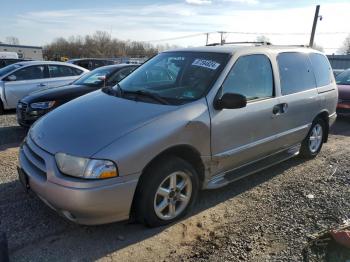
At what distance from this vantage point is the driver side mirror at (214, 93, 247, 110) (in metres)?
3.86

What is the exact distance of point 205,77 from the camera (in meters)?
4.14

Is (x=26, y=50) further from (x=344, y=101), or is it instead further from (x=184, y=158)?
(x=184, y=158)

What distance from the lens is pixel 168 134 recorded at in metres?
3.48

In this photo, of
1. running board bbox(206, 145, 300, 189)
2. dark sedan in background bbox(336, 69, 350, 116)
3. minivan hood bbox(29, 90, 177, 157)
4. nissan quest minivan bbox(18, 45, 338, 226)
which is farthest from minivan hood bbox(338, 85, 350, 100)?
minivan hood bbox(29, 90, 177, 157)

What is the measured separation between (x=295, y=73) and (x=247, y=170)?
1.72 metres

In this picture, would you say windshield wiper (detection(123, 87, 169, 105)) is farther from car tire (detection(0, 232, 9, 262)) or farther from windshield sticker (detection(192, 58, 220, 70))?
car tire (detection(0, 232, 9, 262))

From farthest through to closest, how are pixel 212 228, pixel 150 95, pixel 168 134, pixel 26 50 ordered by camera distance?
pixel 26 50 → pixel 150 95 → pixel 212 228 → pixel 168 134

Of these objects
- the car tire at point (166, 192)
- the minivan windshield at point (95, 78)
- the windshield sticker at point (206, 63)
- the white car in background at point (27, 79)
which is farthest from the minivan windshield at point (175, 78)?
the white car in background at point (27, 79)

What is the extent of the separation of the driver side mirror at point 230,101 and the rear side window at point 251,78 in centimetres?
21

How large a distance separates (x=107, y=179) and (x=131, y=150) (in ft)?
1.06

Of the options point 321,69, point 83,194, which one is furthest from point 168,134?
point 321,69

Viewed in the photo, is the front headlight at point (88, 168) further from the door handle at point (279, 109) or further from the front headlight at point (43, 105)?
the front headlight at point (43, 105)

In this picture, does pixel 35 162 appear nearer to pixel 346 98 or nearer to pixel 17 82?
pixel 17 82

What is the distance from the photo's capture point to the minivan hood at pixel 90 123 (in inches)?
128
